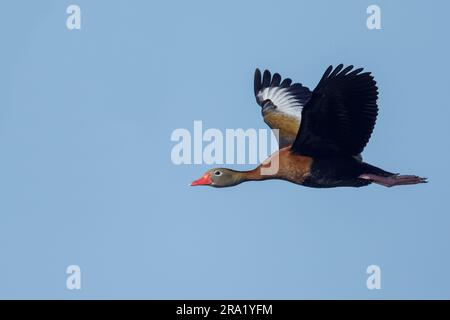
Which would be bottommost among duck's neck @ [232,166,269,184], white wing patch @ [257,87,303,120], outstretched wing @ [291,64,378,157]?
duck's neck @ [232,166,269,184]

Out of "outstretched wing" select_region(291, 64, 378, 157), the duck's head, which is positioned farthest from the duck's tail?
the duck's head

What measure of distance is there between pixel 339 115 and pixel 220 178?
7.29ft

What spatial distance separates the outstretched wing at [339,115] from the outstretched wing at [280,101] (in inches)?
57.5

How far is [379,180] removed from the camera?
22312 millimetres

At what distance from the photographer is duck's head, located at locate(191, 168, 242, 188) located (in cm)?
2309

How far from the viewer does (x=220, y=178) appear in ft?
75.9

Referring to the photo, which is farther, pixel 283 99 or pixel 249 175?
pixel 283 99

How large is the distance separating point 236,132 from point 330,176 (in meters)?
1.46

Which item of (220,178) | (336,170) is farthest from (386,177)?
(220,178)

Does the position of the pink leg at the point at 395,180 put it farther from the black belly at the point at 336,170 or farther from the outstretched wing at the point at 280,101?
the outstretched wing at the point at 280,101

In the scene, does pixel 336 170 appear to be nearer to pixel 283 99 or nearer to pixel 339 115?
pixel 339 115

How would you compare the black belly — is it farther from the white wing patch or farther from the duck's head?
the white wing patch
